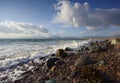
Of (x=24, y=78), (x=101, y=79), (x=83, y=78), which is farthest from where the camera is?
(x=24, y=78)

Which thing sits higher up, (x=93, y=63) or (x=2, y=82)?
(x=93, y=63)

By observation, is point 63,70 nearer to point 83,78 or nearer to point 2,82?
point 83,78

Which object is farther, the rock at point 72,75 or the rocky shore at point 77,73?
the rock at point 72,75

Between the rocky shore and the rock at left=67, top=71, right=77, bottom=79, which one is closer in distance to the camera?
the rocky shore

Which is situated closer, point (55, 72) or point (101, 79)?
point (101, 79)

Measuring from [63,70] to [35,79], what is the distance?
1368 mm

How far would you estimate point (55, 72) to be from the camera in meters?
8.95

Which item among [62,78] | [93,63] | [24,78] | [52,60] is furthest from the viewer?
[52,60]

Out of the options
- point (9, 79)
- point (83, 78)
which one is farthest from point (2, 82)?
point (83, 78)

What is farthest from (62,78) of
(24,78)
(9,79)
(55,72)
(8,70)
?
(8,70)

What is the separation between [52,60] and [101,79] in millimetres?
3977

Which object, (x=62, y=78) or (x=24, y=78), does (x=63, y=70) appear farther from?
(x=24, y=78)

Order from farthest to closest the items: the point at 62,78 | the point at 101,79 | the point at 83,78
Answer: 1. the point at 62,78
2. the point at 83,78
3. the point at 101,79

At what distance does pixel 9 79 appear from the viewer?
8.93 meters
